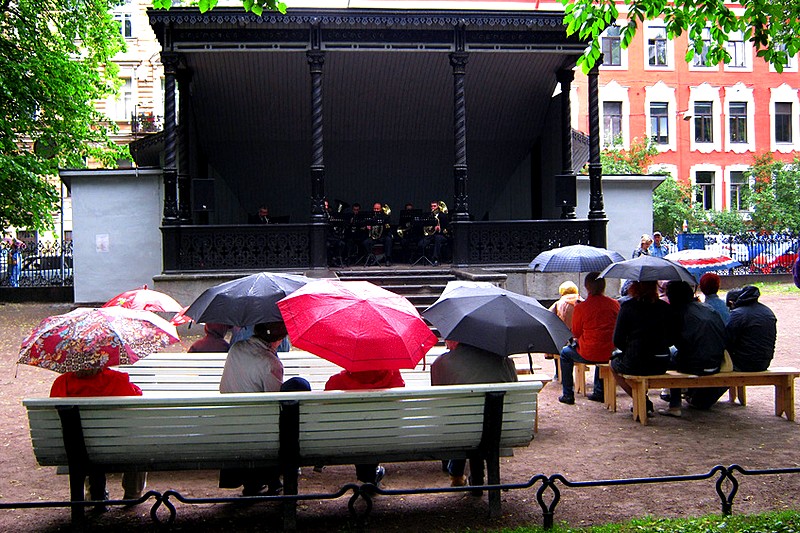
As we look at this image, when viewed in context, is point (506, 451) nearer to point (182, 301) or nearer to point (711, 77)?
point (182, 301)

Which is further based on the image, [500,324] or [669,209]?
[669,209]

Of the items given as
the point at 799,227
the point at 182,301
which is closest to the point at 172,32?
the point at 182,301

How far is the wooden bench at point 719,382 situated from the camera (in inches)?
298

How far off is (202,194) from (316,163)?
236 centimetres

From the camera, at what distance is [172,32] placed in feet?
49.2

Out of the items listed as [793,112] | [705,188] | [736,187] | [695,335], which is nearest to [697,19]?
[695,335]

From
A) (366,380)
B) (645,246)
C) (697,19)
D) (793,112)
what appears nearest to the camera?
(366,380)

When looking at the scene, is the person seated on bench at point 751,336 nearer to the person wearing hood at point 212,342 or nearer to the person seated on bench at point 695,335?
the person seated on bench at point 695,335

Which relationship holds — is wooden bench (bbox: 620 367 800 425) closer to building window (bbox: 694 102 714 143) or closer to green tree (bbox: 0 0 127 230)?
green tree (bbox: 0 0 127 230)

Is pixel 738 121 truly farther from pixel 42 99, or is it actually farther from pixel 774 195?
pixel 42 99

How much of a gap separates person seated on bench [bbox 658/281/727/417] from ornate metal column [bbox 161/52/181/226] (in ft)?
33.2

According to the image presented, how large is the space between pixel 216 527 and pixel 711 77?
125ft

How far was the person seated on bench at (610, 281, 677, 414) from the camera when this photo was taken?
760 cm

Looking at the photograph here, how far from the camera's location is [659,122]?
37688mm
